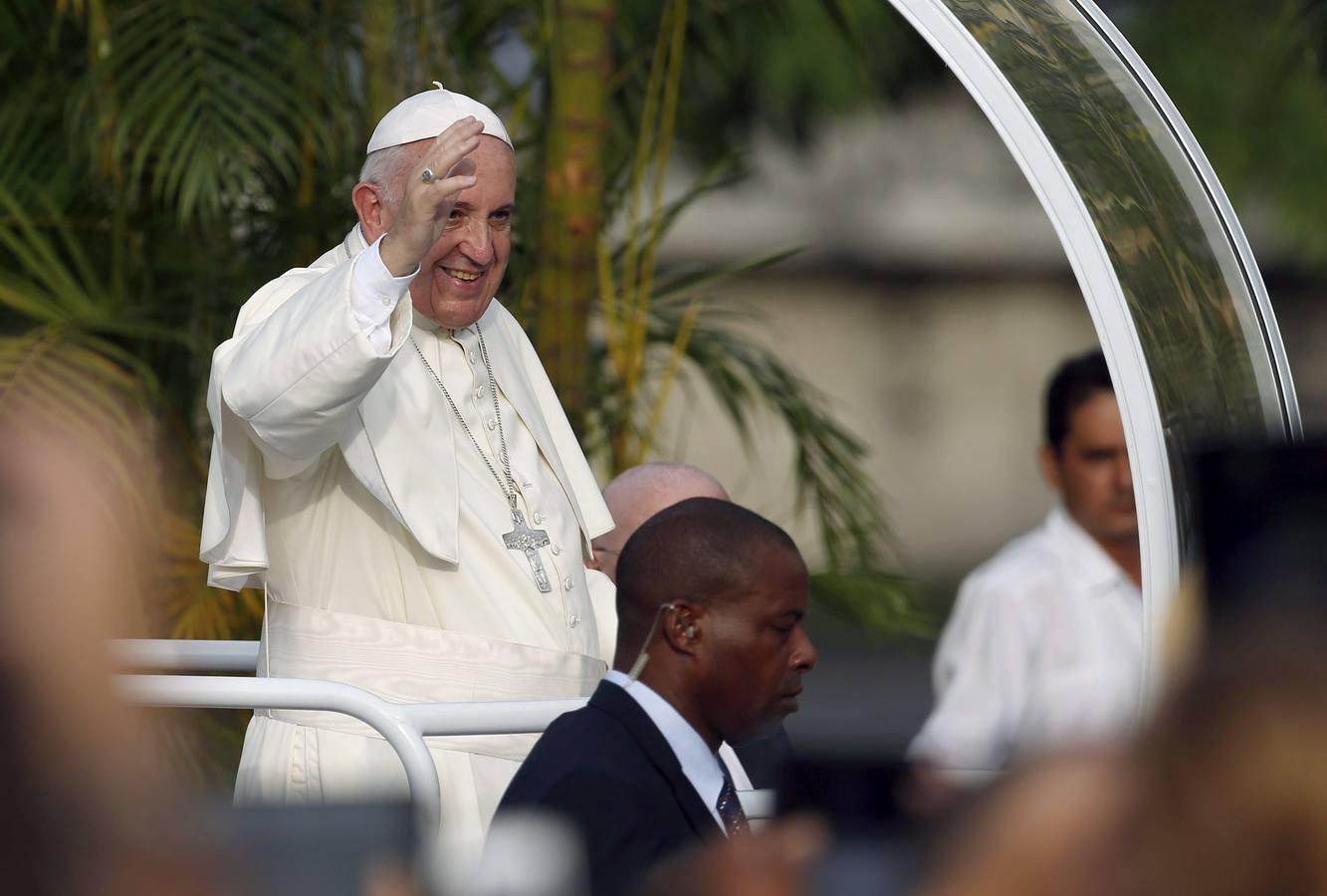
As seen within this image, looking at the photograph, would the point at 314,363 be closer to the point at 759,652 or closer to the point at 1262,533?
the point at 759,652

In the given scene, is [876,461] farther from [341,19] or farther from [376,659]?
[376,659]

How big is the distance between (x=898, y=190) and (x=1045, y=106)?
17144 mm

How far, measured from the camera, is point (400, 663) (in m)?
3.16

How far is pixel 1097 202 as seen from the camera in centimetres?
256

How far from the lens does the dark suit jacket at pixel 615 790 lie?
2260 mm

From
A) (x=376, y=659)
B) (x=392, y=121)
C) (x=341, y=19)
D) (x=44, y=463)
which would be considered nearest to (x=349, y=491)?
(x=376, y=659)

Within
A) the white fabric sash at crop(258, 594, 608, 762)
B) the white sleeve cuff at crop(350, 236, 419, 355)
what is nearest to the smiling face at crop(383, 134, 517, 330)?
the white sleeve cuff at crop(350, 236, 419, 355)

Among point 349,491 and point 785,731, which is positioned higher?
point 349,491

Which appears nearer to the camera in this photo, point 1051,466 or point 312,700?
point 312,700

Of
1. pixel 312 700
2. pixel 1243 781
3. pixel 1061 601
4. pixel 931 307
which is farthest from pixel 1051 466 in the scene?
pixel 931 307

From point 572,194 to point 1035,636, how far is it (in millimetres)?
2384

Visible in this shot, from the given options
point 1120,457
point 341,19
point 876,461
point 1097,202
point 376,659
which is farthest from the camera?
point 876,461

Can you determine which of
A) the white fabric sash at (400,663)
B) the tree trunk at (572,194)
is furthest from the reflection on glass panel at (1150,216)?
the tree trunk at (572,194)

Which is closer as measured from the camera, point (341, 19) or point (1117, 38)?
point (1117, 38)
